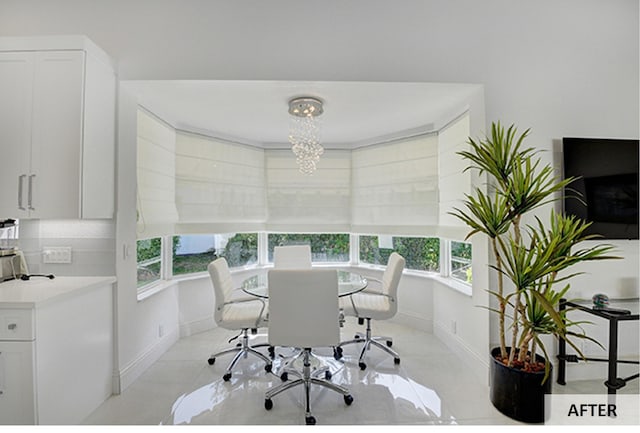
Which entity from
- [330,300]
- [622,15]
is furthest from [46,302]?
[622,15]

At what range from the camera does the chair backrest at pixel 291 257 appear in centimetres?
369

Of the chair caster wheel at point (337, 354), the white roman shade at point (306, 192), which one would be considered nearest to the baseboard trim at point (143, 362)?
the chair caster wheel at point (337, 354)

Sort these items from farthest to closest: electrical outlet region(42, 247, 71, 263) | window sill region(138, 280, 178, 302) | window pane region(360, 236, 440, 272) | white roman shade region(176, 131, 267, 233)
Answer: window pane region(360, 236, 440, 272) → white roman shade region(176, 131, 267, 233) → window sill region(138, 280, 178, 302) → electrical outlet region(42, 247, 71, 263)

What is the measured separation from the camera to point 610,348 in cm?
216

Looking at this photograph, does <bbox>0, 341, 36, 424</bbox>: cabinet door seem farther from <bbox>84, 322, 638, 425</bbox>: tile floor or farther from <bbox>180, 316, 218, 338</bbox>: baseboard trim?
<bbox>180, 316, 218, 338</bbox>: baseboard trim

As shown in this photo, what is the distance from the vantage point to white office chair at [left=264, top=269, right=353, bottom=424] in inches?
84.1

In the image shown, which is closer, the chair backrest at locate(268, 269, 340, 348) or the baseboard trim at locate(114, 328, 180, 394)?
the chair backrest at locate(268, 269, 340, 348)

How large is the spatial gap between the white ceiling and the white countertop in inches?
61.4

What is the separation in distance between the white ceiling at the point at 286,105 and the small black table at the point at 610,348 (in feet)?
6.13

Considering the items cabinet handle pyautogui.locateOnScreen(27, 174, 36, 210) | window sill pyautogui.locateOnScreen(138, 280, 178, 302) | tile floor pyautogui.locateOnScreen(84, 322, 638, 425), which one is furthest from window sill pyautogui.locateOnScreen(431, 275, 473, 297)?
cabinet handle pyautogui.locateOnScreen(27, 174, 36, 210)

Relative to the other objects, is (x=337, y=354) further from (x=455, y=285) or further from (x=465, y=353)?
(x=455, y=285)

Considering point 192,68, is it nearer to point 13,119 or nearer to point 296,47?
point 296,47
